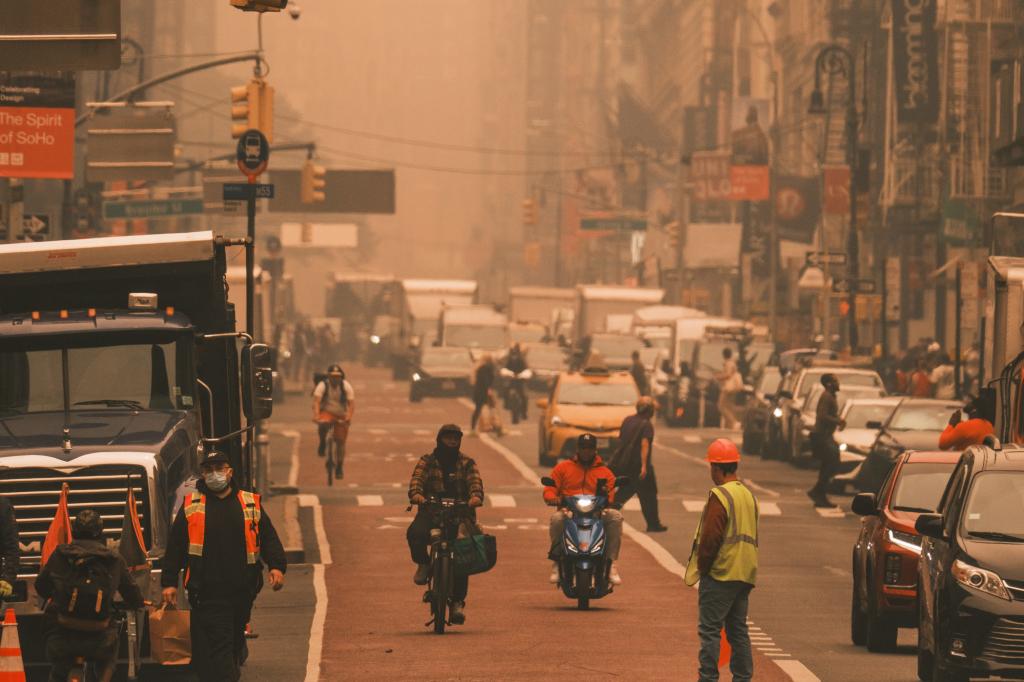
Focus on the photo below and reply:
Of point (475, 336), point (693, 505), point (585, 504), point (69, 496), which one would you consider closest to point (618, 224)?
point (475, 336)

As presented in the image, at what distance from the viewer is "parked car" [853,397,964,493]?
31984 mm

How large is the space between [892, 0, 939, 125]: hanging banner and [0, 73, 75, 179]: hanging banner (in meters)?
35.8

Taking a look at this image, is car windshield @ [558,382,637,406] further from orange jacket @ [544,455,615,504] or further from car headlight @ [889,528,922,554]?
car headlight @ [889,528,922,554]

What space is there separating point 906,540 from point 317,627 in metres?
4.92

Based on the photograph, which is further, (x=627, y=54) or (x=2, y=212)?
(x=627, y=54)

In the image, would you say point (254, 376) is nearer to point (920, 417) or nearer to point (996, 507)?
point (996, 507)

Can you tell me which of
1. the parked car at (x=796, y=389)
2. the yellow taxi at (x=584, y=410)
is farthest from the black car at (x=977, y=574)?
→ the parked car at (x=796, y=389)

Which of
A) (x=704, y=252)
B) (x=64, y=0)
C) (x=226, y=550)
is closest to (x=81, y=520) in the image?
(x=226, y=550)

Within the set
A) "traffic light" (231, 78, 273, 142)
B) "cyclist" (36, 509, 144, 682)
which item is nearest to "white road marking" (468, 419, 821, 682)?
"cyclist" (36, 509, 144, 682)

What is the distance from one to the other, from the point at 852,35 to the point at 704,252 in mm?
22369

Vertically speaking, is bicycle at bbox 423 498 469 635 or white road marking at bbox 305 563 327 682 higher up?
bicycle at bbox 423 498 469 635

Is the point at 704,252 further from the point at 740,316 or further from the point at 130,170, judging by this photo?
the point at 130,170

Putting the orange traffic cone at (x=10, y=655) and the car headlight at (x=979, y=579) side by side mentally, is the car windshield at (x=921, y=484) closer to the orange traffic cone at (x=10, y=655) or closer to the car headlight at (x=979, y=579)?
the car headlight at (x=979, y=579)

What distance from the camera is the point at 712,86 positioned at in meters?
124
